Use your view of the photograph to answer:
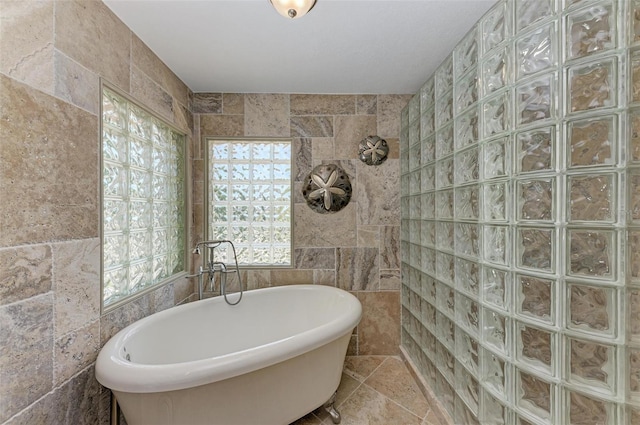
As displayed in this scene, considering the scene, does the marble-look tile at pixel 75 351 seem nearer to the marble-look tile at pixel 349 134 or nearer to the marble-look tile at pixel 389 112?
the marble-look tile at pixel 349 134

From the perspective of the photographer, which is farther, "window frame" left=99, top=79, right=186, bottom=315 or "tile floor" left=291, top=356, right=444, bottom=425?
"tile floor" left=291, top=356, right=444, bottom=425

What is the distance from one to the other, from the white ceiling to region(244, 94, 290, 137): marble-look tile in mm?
173

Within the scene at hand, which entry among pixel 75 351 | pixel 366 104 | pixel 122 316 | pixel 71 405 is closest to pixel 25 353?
pixel 75 351

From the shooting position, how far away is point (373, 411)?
169 cm

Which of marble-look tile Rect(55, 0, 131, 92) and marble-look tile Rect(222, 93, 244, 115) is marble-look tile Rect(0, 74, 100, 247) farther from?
marble-look tile Rect(222, 93, 244, 115)

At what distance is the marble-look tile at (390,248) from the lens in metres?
2.31

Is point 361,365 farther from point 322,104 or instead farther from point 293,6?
point 293,6

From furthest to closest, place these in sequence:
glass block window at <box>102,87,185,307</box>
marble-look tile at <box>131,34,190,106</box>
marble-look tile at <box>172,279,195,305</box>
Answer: marble-look tile at <box>172,279,195,305</box> < marble-look tile at <box>131,34,190,106</box> < glass block window at <box>102,87,185,307</box>

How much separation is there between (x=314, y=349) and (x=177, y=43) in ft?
6.18

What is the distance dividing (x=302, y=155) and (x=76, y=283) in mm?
1668

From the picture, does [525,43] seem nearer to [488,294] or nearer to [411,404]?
[488,294]

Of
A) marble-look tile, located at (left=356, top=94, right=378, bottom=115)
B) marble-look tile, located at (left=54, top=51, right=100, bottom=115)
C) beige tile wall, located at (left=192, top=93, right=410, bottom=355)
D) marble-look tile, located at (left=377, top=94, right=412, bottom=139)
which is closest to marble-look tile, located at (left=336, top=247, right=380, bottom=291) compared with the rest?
beige tile wall, located at (left=192, top=93, right=410, bottom=355)

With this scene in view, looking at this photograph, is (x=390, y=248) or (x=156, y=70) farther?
(x=390, y=248)

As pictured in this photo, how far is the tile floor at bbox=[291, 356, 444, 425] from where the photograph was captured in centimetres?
162
